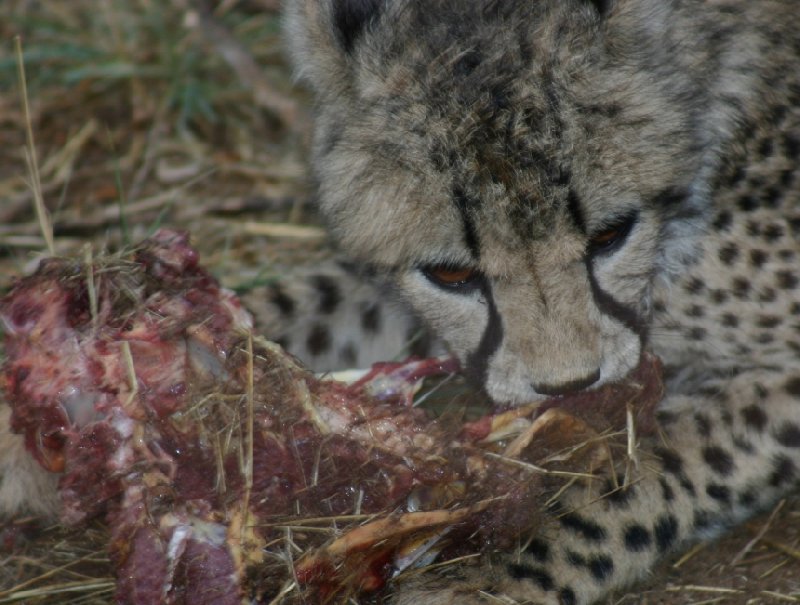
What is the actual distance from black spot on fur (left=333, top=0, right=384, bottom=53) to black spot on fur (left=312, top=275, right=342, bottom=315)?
3.83ft

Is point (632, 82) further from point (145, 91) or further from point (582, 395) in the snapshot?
point (145, 91)

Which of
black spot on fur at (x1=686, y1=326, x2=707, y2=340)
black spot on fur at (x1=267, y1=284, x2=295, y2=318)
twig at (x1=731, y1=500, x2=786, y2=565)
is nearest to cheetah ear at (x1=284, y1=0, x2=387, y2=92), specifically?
black spot on fur at (x1=267, y1=284, x2=295, y2=318)

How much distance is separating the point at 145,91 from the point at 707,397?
9.13 feet

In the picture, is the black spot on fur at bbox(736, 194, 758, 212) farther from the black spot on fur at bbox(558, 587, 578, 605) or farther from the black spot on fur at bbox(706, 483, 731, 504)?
the black spot on fur at bbox(558, 587, 578, 605)

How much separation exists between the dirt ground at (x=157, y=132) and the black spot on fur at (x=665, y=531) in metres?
1.59

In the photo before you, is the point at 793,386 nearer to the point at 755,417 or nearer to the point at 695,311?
the point at 755,417

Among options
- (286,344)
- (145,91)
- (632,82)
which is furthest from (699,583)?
(145,91)

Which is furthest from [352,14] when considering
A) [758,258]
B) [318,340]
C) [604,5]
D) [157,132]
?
[157,132]

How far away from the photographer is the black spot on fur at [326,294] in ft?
11.4

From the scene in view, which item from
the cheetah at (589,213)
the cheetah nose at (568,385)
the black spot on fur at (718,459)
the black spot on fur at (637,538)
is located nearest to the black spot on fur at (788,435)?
the cheetah at (589,213)

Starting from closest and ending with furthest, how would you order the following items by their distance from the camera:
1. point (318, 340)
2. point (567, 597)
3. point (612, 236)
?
point (612, 236)
point (567, 597)
point (318, 340)

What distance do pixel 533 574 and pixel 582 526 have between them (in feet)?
0.54

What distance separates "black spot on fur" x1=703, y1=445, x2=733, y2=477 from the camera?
2.70 m

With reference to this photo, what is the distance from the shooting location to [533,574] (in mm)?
2488
